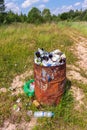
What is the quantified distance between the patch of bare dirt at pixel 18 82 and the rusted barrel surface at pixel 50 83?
0.66 m

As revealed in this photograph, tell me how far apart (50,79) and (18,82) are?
48.9 inches

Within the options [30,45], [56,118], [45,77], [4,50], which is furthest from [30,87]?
[30,45]

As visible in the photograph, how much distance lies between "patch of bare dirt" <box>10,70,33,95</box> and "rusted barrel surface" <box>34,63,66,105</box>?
0.66 m

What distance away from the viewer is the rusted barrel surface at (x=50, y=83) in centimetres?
313

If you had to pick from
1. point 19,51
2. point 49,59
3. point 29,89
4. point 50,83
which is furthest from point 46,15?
point 50,83

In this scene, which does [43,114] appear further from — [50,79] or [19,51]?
[19,51]

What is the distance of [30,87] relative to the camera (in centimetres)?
373

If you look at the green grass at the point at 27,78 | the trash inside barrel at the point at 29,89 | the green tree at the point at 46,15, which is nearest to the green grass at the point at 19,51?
the green grass at the point at 27,78

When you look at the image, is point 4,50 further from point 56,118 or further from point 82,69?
point 56,118

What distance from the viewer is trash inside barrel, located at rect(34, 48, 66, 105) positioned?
3129mm

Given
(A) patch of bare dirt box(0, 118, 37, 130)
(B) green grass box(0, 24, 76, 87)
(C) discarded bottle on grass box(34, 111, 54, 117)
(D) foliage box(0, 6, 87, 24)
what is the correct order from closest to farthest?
(A) patch of bare dirt box(0, 118, 37, 130) → (C) discarded bottle on grass box(34, 111, 54, 117) → (B) green grass box(0, 24, 76, 87) → (D) foliage box(0, 6, 87, 24)

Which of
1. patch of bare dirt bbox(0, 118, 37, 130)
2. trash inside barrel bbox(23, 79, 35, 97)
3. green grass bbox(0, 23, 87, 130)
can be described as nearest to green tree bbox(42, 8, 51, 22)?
green grass bbox(0, 23, 87, 130)

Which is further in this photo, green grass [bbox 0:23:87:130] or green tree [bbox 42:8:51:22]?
green tree [bbox 42:8:51:22]

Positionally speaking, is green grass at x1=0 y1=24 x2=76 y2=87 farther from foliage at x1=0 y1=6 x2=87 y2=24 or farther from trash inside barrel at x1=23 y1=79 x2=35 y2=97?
foliage at x1=0 y1=6 x2=87 y2=24
